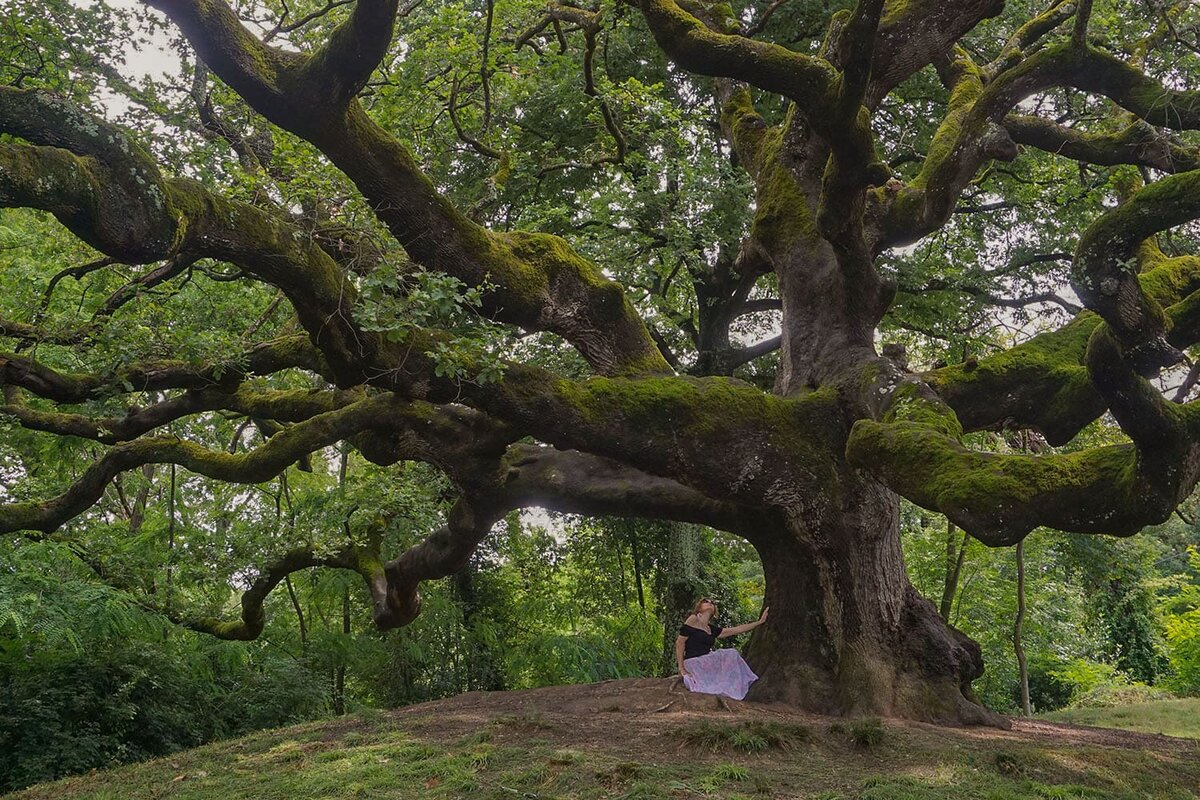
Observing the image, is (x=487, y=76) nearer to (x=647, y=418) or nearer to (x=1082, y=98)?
(x=647, y=418)

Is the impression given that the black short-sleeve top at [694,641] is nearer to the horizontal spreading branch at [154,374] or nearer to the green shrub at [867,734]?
the green shrub at [867,734]

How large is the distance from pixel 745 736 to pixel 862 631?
2176 millimetres

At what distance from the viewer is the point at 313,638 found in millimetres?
13984

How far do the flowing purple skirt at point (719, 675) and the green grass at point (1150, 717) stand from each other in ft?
15.9

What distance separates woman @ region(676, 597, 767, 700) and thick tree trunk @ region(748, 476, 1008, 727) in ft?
0.83

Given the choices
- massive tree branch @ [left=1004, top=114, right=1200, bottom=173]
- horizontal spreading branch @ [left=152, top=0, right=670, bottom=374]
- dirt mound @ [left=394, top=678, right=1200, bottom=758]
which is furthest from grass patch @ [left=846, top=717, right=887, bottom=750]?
massive tree branch @ [left=1004, top=114, right=1200, bottom=173]

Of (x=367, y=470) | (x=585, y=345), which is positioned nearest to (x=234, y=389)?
(x=585, y=345)

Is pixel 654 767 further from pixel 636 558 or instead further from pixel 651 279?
pixel 636 558

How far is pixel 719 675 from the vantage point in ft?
28.3

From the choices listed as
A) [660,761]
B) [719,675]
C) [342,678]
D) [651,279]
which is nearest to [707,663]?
[719,675]

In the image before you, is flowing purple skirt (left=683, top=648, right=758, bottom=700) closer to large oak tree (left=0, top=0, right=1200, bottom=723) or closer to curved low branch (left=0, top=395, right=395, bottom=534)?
large oak tree (left=0, top=0, right=1200, bottom=723)

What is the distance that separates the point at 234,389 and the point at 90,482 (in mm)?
1986

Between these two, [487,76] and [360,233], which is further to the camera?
[487,76]

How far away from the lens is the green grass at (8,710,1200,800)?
17.7 feet
